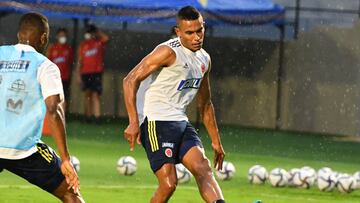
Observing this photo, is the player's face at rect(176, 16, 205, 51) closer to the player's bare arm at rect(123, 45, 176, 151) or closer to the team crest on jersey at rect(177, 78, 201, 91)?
the player's bare arm at rect(123, 45, 176, 151)

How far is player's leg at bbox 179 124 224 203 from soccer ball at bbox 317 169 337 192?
5346mm

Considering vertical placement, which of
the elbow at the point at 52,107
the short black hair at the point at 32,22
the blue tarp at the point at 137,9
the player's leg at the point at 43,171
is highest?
the short black hair at the point at 32,22

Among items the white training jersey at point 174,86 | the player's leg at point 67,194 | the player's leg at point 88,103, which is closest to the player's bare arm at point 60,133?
the player's leg at point 67,194

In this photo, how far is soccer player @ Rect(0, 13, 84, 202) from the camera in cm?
1009

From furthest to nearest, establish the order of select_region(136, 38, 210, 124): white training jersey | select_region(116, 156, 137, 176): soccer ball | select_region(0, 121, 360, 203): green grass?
select_region(116, 156, 137, 176): soccer ball, select_region(0, 121, 360, 203): green grass, select_region(136, 38, 210, 124): white training jersey

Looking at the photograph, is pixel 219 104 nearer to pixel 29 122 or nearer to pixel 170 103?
pixel 170 103

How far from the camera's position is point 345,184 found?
55.8 ft

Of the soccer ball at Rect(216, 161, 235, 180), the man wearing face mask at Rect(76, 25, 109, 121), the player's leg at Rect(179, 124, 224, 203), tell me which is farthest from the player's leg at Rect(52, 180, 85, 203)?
the man wearing face mask at Rect(76, 25, 109, 121)

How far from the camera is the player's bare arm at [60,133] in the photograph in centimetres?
994

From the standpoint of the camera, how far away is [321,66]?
28.5 metres

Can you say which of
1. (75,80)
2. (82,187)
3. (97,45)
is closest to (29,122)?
(82,187)

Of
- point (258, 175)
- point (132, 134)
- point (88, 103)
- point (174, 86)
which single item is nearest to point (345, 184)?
point (258, 175)

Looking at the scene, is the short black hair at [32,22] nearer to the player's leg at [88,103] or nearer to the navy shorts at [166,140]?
the navy shorts at [166,140]

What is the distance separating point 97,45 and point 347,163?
7480 millimetres
